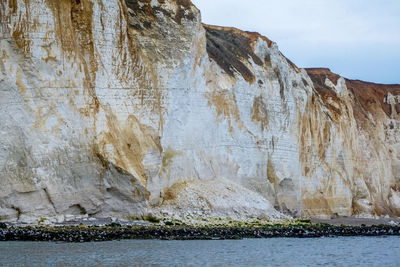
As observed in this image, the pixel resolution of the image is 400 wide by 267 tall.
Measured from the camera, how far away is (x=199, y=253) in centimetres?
2586

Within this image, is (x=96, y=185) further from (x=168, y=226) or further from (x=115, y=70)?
(x=115, y=70)

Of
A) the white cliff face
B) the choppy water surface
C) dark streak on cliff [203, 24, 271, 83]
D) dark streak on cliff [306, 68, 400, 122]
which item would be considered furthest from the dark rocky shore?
dark streak on cliff [306, 68, 400, 122]

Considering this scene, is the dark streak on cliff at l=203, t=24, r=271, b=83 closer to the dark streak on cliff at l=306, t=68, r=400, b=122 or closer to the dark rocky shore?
the dark rocky shore

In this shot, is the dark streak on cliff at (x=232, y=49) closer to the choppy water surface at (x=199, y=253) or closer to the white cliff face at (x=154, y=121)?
the white cliff face at (x=154, y=121)

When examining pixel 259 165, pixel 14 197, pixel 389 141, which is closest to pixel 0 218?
pixel 14 197

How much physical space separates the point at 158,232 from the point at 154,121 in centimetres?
753

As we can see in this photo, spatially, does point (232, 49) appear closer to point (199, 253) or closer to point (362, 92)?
point (199, 253)

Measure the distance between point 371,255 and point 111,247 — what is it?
10074 millimetres

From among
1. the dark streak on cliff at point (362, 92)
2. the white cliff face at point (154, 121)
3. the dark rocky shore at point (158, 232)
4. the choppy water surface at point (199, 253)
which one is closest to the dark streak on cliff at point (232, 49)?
the white cliff face at point (154, 121)

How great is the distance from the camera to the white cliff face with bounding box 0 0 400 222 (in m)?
30.8

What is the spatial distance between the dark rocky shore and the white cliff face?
2.01 m

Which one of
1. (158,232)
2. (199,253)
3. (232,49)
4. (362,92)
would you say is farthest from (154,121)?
(362,92)

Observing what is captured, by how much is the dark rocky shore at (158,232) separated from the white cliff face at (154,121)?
6.59 feet

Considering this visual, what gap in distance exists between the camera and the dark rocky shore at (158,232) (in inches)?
1064
